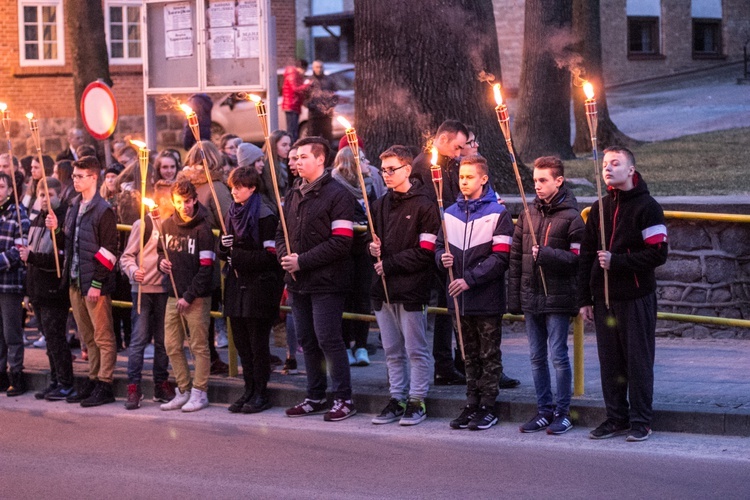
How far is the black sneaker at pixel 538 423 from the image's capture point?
820cm

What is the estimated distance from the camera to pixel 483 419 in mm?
8383

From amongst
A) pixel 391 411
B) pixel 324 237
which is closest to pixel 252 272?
pixel 324 237

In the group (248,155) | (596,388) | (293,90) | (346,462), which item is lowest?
(346,462)

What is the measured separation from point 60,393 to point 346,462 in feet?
11.8

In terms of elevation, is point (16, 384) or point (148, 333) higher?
point (148, 333)

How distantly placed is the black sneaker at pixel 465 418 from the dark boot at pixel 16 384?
4.13 meters

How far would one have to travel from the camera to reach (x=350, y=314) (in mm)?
9945

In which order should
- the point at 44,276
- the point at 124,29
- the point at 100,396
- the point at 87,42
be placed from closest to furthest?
the point at 100,396 → the point at 44,276 → the point at 87,42 → the point at 124,29

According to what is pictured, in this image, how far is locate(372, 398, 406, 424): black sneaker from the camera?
28.7 feet

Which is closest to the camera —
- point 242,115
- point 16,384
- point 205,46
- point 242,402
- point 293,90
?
point 242,402

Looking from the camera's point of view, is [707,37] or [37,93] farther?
[707,37]

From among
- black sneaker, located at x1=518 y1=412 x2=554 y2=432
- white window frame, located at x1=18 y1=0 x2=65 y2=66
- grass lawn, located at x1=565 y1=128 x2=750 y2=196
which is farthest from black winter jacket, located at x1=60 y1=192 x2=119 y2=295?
white window frame, located at x1=18 y1=0 x2=65 y2=66

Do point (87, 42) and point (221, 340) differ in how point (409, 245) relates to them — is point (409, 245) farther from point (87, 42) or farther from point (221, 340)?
point (87, 42)

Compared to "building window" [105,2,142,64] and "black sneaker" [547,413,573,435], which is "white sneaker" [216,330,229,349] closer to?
"black sneaker" [547,413,573,435]
